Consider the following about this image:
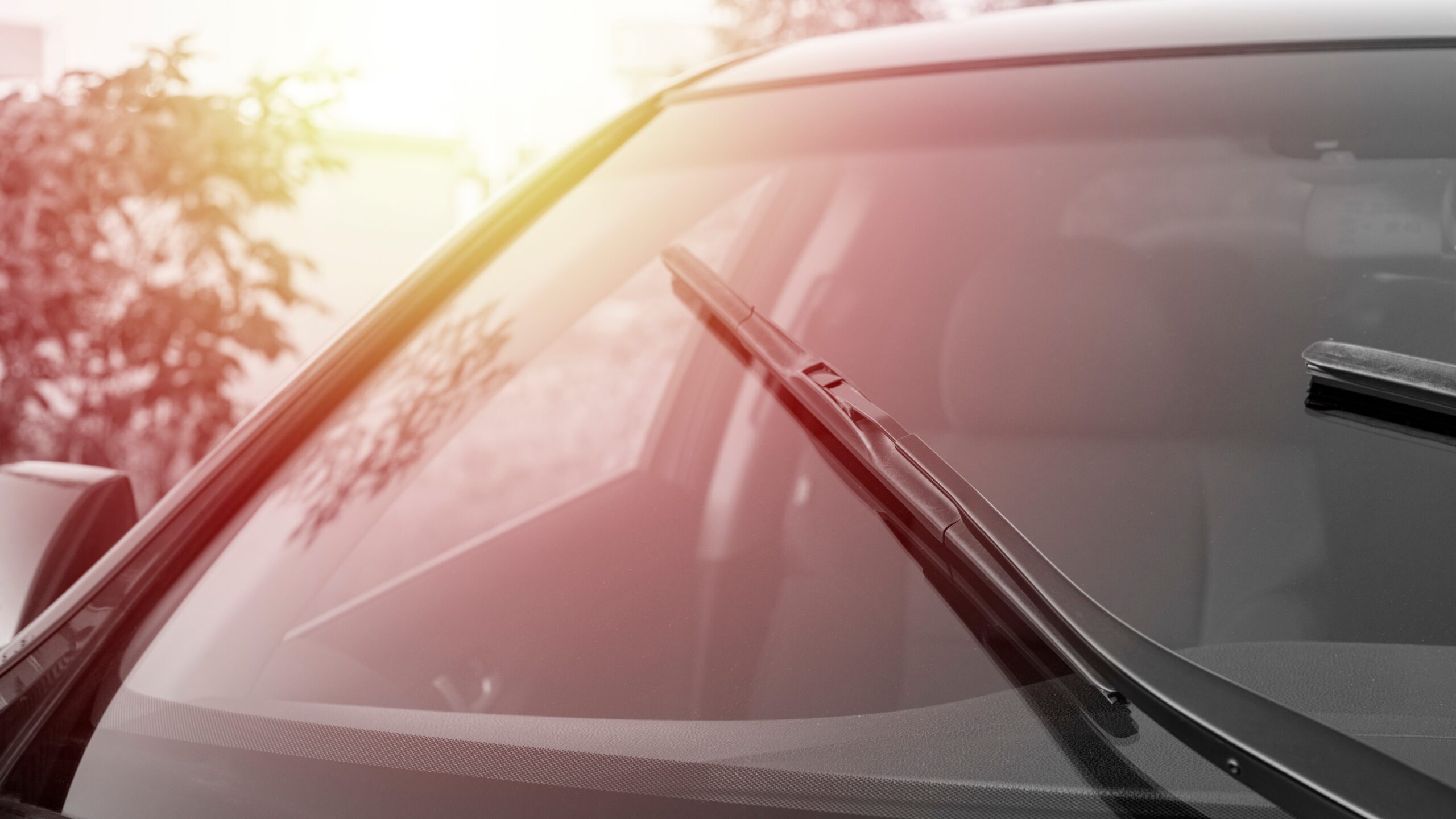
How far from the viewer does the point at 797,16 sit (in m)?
9.88

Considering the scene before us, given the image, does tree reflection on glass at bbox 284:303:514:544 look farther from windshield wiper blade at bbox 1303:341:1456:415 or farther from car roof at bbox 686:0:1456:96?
windshield wiper blade at bbox 1303:341:1456:415

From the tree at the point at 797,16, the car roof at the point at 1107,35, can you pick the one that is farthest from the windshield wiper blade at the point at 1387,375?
the tree at the point at 797,16

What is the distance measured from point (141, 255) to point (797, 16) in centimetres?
634

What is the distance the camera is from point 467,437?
1.54m

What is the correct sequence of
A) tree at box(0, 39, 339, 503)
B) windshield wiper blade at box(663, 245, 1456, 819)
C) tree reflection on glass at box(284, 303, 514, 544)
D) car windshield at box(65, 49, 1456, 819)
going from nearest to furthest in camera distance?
windshield wiper blade at box(663, 245, 1456, 819) < car windshield at box(65, 49, 1456, 819) < tree reflection on glass at box(284, 303, 514, 544) < tree at box(0, 39, 339, 503)

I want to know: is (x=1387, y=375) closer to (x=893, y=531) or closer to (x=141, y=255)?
(x=893, y=531)

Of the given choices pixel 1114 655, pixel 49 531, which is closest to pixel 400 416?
pixel 49 531

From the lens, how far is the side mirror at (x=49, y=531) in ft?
3.75

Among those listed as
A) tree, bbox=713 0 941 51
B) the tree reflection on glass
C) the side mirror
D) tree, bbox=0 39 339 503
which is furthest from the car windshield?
tree, bbox=713 0 941 51

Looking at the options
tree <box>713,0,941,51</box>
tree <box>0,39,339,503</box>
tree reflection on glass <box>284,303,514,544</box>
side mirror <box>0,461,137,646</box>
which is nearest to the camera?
side mirror <box>0,461,137,646</box>

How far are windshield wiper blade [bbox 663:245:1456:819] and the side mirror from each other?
27.8 inches

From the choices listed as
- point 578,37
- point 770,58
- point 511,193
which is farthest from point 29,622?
point 578,37

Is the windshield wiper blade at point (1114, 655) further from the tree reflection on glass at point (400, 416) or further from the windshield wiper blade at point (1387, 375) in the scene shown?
the tree reflection on glass at point (400, 416)

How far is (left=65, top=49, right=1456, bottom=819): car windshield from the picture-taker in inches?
34.2
